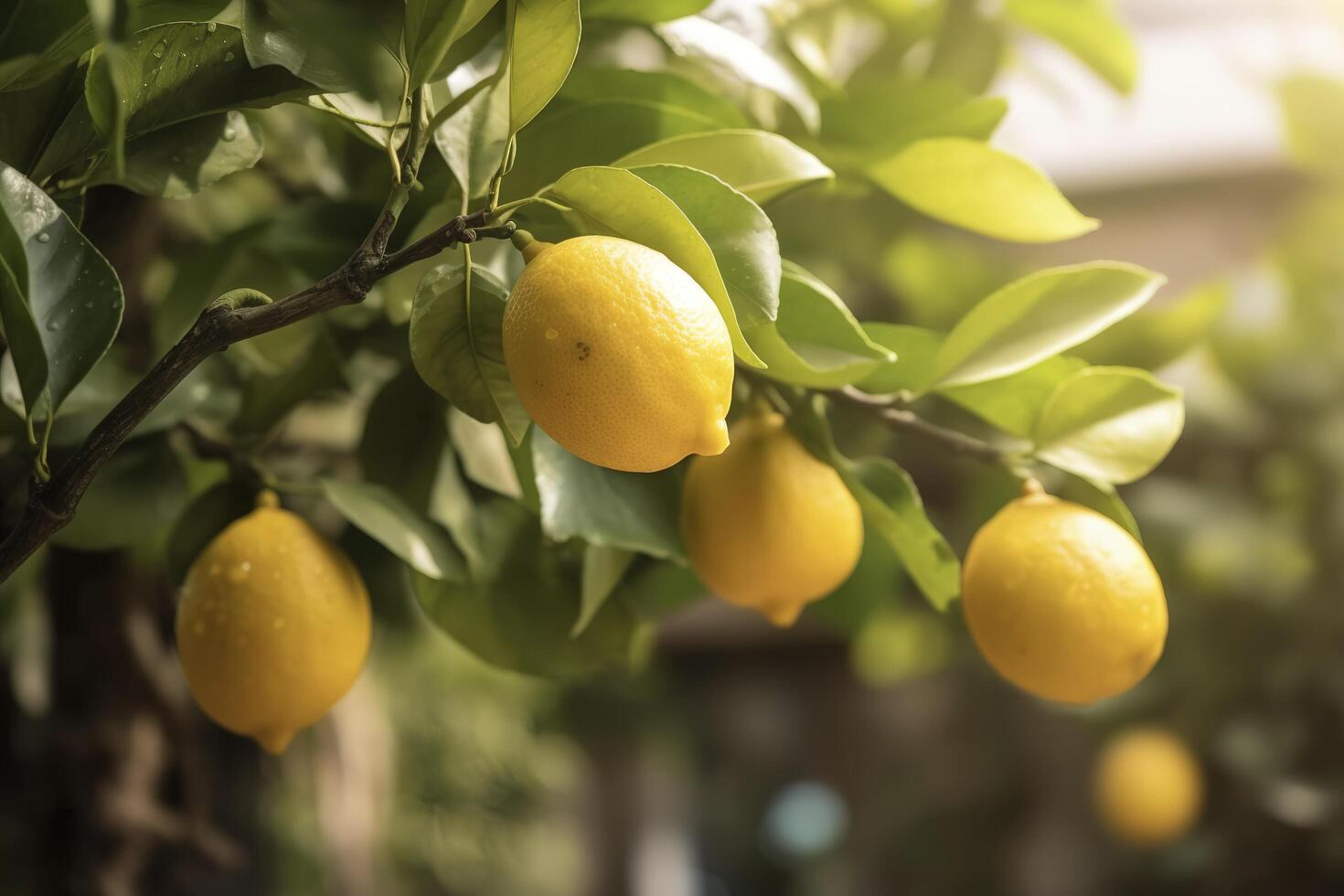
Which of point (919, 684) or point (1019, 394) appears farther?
point (919, 684)

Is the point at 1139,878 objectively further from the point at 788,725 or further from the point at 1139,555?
the point at 1139,555

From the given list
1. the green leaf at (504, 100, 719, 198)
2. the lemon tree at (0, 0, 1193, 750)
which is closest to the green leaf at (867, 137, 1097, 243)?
the lemon tree at (0, 0, 1193, 750)

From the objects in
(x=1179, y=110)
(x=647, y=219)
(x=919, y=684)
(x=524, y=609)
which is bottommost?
(x=919, y=684)

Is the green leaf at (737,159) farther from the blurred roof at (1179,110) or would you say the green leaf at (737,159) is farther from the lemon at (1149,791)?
the blurred roof at (1179,110)

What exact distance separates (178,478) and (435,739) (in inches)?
34.3

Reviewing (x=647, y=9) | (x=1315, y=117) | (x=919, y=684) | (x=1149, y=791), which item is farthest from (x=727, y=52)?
(x=919, y=684)

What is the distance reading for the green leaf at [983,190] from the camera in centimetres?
44

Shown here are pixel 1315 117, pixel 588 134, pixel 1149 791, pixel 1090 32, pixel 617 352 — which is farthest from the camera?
pixel 1149 791

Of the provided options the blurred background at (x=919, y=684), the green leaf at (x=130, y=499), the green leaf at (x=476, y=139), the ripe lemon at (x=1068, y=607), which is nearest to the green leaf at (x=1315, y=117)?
the blurred background at (x=919, y=684)

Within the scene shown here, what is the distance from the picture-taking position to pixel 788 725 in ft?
5.34

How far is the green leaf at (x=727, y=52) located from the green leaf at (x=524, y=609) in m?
0.21

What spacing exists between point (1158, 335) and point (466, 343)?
528 millimetres

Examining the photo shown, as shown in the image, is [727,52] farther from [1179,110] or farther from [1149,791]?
[1179,110]

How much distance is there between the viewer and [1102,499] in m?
0.45
